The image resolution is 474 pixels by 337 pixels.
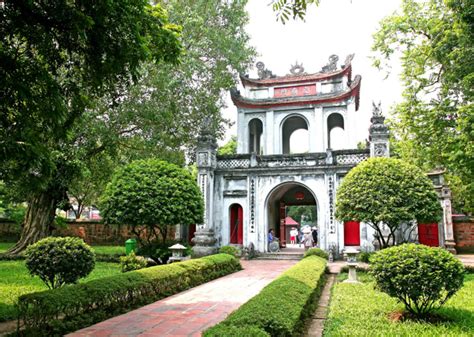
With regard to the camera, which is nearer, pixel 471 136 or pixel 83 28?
pixel 83 28

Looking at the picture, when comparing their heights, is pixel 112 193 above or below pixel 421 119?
below

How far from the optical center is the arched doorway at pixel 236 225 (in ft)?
59.9

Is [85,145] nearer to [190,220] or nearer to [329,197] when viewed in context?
[190,220]

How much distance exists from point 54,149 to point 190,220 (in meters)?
5.33

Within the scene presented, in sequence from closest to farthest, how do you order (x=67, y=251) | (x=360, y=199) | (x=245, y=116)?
(x=67, y=251) < (x=360, y=199) < (x=245, y=116)

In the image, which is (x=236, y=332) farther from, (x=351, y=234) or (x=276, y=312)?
(x=351, y=234)

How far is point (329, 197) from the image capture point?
16.9 m

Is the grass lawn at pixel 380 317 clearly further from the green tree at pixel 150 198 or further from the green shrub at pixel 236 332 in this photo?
the green tree at pixel 150 198

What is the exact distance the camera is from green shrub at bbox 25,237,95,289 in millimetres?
7449

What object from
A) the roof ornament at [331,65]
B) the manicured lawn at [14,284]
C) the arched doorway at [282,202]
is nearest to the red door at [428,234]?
the arched doorway at [282,202]

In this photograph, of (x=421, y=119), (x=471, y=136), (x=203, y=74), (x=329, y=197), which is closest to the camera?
(x=471, y=136)

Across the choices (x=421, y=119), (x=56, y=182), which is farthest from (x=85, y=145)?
(x=421, y=119)

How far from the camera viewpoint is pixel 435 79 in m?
15.0

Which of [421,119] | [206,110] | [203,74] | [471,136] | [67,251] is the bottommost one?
[67,251]
